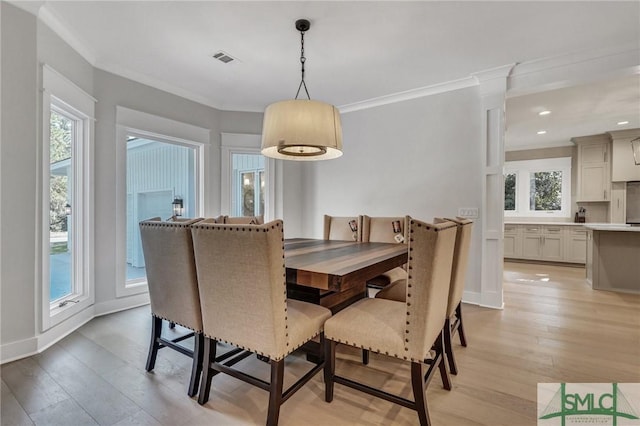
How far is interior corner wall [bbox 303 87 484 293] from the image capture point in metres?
3.44

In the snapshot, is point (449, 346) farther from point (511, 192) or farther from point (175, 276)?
point (511, 192)

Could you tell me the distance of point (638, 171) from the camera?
5016mm

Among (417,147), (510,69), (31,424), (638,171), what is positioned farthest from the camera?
(638,171)

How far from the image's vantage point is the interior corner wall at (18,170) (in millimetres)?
2043

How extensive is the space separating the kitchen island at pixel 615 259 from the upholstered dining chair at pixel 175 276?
4.83 metres

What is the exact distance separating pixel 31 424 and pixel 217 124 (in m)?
3.62

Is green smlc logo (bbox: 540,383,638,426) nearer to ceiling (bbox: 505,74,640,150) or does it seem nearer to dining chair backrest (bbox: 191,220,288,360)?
dining chair backrest (bbox: 191,220,288,360)

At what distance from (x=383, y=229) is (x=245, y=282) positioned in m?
2.00

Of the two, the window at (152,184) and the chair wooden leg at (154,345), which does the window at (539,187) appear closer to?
the window at (152,184)

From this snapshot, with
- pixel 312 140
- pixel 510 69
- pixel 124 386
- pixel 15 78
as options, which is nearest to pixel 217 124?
pixel 15 78

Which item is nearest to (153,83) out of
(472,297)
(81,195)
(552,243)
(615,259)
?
(81,195)

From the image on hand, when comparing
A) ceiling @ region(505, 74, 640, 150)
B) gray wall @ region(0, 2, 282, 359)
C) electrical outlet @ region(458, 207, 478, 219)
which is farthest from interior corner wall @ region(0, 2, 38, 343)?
ceiling @ region(505, 74, 640, 150)

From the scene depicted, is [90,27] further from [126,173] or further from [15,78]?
[126,173]

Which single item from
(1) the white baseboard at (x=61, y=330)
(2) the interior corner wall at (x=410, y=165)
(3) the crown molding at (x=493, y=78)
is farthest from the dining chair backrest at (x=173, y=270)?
(3) the crown molding at (x=493, y=78)
